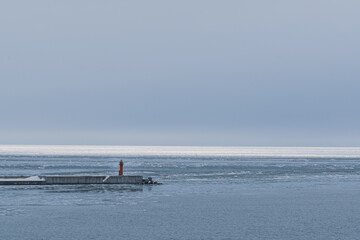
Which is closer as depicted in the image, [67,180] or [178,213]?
[178,213]

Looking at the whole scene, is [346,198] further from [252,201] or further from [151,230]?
[151,230]

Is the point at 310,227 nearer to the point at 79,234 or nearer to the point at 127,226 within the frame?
the point at 127,226

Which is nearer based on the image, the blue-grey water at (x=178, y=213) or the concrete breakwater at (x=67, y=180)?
the blue-grey water at (x=178, y=213)

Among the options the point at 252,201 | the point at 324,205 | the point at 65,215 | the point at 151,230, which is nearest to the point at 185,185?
the point at 252,201

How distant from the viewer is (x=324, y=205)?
4581 centimetres

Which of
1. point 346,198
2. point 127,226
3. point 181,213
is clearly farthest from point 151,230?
point 346,198

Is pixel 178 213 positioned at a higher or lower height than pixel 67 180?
lower

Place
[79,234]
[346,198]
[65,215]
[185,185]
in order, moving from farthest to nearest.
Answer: [185,185] → [346,198] → [65,215] → [79,234]

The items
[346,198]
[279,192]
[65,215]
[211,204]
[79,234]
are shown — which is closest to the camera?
[79,234]

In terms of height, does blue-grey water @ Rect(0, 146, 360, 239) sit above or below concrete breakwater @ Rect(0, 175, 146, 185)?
below

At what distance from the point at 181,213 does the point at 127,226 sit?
22.6 ft

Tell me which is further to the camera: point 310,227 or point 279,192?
point 279,192

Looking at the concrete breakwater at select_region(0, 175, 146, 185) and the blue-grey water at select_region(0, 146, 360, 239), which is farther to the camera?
the concrete breakwater at select_region(0, 175, 146, 185)

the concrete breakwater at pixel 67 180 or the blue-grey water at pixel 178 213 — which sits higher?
the concrete breakwater at pixel 67 180
